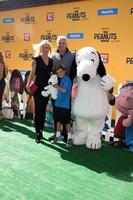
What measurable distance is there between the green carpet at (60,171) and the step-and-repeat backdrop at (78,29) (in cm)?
260

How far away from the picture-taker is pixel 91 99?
5.24 metres

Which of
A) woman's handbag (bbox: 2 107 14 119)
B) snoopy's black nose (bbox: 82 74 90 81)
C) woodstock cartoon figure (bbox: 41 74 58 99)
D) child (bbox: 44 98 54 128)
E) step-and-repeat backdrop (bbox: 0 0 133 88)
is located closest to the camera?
snoopy's black nose (bbox: 82 74 90 81)

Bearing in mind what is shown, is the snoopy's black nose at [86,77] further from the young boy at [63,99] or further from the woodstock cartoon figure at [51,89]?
the woodstock cartoon figure at [51,89]

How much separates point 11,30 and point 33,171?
6.84 m

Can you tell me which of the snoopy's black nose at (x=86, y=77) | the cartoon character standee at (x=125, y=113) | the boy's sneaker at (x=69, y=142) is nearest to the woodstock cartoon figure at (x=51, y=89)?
the snoopy's black nose at (x=86, y=77)

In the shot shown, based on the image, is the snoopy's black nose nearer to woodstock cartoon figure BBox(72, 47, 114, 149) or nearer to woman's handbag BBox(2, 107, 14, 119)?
woodstock cartoon figure BBox(72, 47, 114, 149)

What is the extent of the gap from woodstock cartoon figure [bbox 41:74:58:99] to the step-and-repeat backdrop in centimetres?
247

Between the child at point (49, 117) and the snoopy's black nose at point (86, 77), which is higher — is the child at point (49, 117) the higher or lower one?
the lower one

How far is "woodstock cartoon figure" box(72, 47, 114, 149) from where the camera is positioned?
16.7ft

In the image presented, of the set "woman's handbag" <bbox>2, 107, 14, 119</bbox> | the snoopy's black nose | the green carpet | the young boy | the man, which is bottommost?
the green carpet

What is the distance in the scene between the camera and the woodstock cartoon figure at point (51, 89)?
5281 millimetres

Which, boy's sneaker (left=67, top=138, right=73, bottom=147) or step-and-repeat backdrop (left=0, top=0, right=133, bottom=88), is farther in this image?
step-and-repeat backdrop (left=0, top=0, right=133, bottom=88)

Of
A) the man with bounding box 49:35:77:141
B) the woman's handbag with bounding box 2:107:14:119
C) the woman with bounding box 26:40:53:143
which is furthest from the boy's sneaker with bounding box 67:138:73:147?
the woman's handbag with bounding box 2:107:14:119

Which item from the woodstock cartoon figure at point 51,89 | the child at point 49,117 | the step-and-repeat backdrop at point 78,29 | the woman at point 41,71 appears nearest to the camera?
the woodstock cartoon figure at point 51,89
